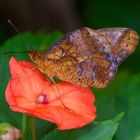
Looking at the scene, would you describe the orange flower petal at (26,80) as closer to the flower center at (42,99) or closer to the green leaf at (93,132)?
the flower center at (42,99)

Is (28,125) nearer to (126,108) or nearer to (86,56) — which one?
(86,56)

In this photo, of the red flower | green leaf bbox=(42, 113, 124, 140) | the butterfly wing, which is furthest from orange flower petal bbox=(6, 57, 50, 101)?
the butterfly wing

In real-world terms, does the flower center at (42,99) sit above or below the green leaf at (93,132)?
above

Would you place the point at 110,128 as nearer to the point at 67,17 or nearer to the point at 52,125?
the point at 52,125

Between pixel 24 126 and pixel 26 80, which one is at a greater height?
pixel 26 80

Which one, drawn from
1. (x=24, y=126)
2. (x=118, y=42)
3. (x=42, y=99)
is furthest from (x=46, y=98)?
(x=118, y=42)

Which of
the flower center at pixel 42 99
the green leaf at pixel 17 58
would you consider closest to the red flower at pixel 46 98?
the flower center at pixel 42 99
